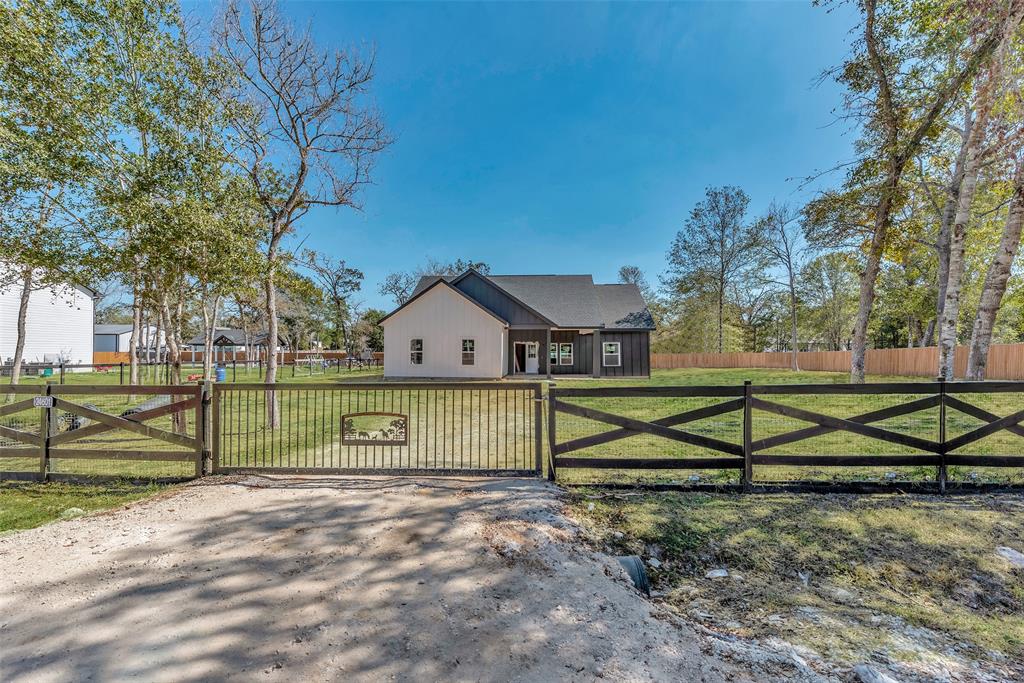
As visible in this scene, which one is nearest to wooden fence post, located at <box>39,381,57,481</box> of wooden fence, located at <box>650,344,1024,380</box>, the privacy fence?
the privacy fence

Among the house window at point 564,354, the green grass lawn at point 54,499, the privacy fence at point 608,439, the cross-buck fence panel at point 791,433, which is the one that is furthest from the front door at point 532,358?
the green grass lawn at point 54,499

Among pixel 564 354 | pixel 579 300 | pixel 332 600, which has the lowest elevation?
pixel 332 600

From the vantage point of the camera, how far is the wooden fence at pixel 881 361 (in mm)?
17656

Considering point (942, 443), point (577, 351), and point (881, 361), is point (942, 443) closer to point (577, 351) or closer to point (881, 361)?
point (577, 351)

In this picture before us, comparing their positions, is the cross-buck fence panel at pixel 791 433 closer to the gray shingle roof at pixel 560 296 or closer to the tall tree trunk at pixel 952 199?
the tall tree trunk at pixel 952 199

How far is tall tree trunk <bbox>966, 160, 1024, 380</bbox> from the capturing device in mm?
7094

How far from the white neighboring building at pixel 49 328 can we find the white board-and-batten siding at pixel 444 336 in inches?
826

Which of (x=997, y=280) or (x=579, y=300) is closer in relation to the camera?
(x=997, y=280)

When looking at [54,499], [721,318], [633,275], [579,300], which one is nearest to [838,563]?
[54,499]

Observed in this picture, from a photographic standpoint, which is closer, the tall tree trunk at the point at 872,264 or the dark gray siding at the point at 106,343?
the tall tree trunk at the point at 872,264

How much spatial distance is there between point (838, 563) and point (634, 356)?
2065 centimetres

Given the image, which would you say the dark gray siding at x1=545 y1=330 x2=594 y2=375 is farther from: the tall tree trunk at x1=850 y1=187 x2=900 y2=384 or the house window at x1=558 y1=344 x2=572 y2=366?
the tall tree trunk at x1=850 y1=187 x2=900 y2=384

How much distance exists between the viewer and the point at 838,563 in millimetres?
3658

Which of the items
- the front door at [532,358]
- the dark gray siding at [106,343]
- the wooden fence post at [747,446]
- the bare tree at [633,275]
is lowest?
the wooden fence post at [747,446]
